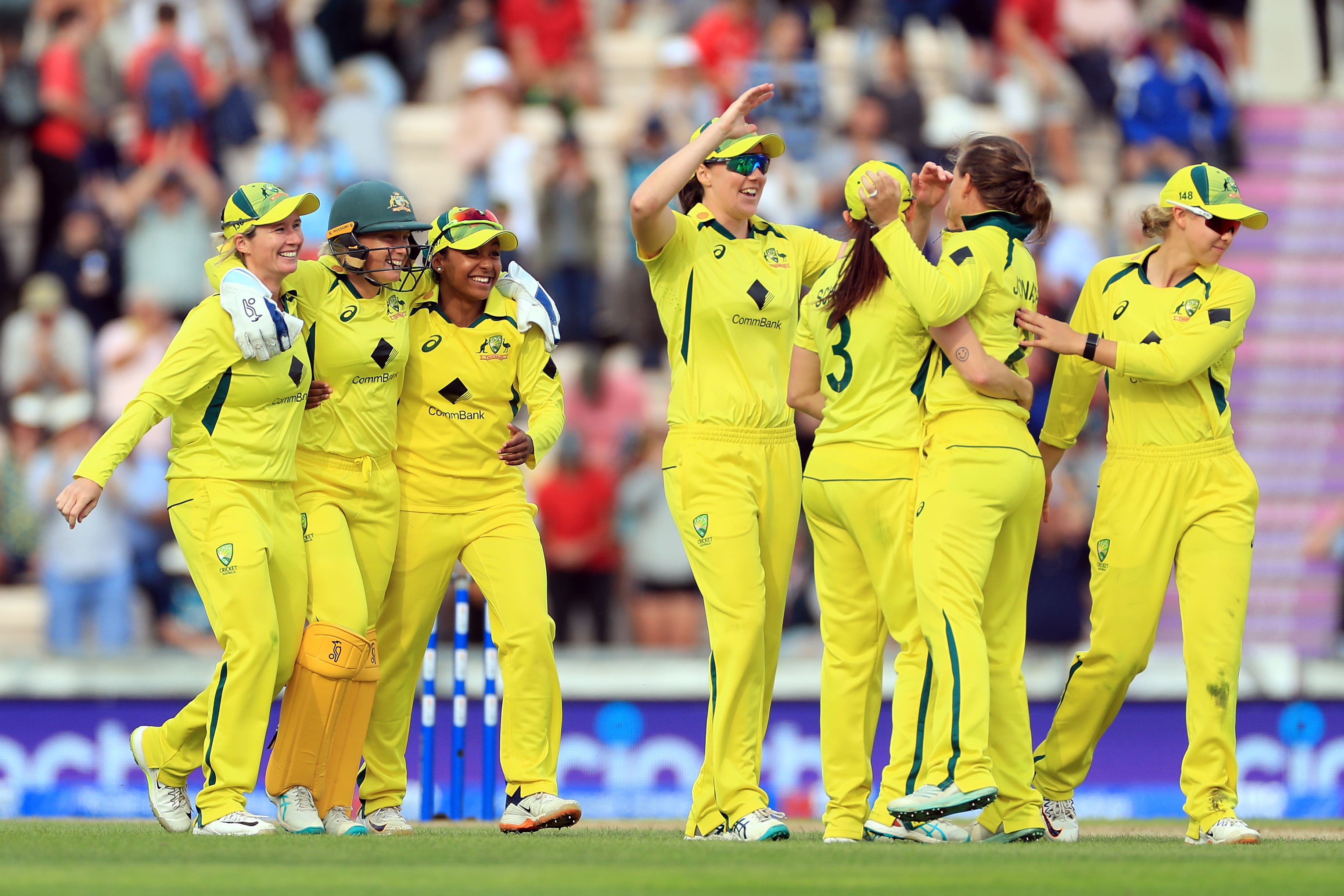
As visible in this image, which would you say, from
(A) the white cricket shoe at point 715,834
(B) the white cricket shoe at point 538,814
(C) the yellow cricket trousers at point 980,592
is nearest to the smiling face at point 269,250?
(B) the white cricket shoe at point 538,814

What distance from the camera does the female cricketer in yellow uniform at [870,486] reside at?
24.1 ft

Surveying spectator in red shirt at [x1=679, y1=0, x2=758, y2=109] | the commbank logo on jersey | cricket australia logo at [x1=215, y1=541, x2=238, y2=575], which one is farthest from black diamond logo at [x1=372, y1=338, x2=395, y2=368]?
spectator in red shirt at [x1=679, y1=0, x2=758, y2=109]

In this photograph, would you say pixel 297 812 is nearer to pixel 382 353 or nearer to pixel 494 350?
pixel 382 353

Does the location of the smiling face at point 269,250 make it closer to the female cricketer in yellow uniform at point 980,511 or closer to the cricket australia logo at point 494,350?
the cricket australia logo at point 494,350

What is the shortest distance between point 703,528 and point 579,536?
201 inches

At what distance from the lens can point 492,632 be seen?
8.11m

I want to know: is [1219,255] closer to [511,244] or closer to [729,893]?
[511,244]

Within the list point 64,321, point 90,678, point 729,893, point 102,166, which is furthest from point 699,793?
point 102,166

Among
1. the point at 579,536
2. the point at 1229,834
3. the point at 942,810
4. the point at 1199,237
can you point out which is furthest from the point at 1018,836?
the point at 579,536

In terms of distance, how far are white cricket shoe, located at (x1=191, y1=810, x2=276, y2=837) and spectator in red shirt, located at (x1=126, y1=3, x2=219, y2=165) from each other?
8512 mm

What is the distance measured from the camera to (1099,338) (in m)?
7.60

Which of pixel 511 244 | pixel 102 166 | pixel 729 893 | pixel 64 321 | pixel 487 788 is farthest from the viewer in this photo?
pixel 102 166

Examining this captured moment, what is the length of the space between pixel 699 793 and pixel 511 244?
2376mm

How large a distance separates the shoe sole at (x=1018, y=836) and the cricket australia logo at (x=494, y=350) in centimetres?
276
